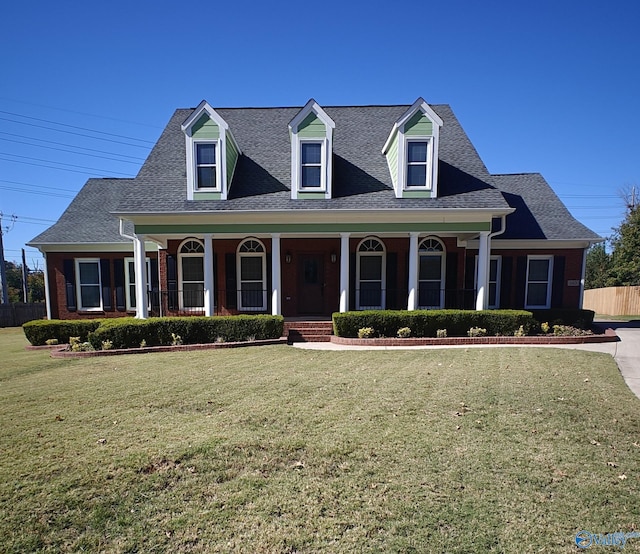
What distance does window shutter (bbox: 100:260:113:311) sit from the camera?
14.5 meters

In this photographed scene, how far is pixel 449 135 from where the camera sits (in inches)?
561

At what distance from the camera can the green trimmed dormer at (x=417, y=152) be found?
11342 millimetres

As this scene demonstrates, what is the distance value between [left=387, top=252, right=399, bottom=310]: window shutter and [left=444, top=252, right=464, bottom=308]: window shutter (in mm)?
1894

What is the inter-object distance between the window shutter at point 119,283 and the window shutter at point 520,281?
16.3 metres

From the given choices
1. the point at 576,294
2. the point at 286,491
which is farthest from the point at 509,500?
the point at 576,294

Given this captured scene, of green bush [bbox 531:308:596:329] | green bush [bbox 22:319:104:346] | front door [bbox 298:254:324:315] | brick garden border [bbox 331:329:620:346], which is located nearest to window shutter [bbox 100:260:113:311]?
green bush [bbox 22:319:104:346]

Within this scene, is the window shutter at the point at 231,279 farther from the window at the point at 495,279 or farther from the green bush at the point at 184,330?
the window at the point at 495,279

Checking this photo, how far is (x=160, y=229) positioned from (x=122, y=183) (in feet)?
26.9

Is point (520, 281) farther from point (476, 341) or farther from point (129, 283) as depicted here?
point (129, 283)

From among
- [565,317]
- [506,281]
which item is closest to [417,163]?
[506,281]

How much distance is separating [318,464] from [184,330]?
25.4 ft

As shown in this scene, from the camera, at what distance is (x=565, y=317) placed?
1171 cm

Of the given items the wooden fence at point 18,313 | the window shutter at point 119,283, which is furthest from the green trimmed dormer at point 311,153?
the wooden fence at point 18,313

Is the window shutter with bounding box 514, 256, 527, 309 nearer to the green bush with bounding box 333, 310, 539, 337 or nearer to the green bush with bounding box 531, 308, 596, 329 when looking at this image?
the green bush with bounding box 531, 308, 596, 329
